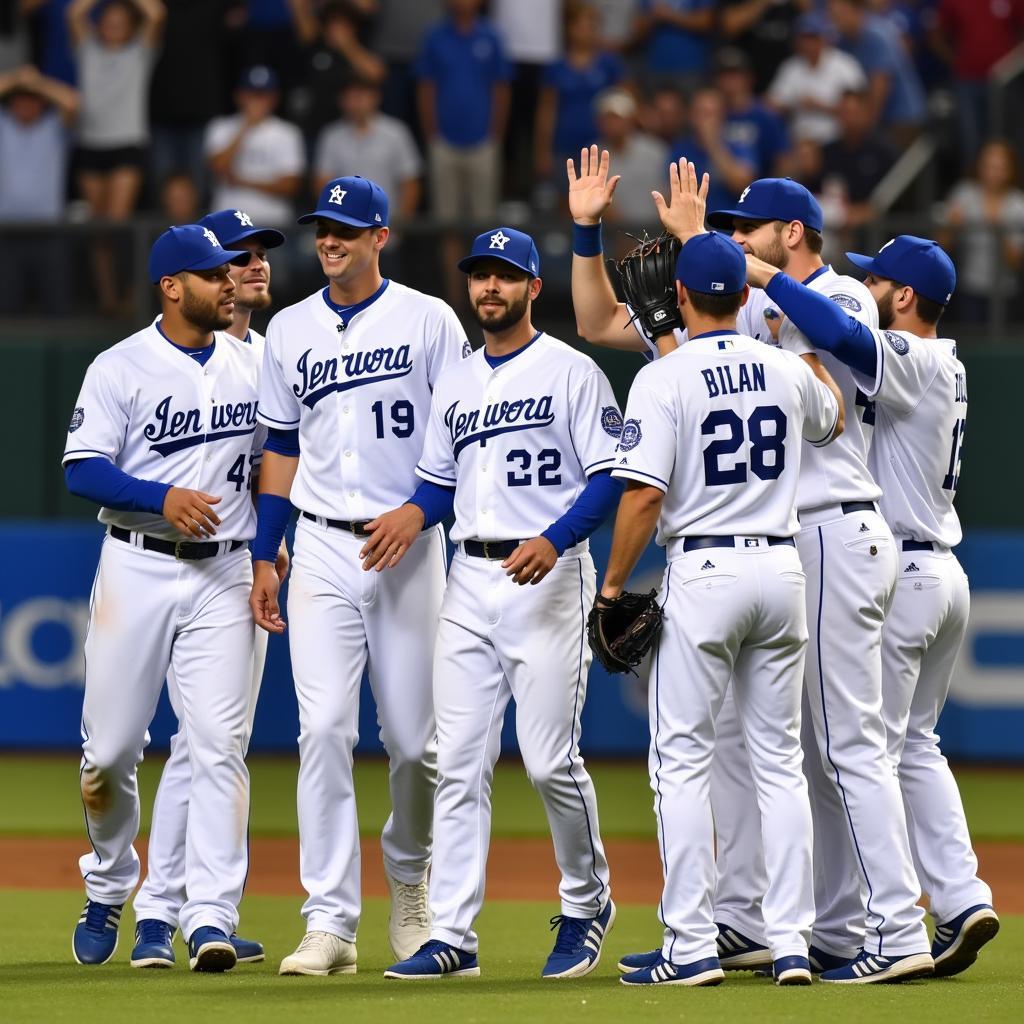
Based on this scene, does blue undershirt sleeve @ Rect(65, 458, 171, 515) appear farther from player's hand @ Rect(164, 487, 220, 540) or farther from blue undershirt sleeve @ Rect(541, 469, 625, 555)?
blue undershirt sleeve @ Rect(541, 469, 625, 555)

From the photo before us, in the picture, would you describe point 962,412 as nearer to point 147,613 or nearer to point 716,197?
point 147,613

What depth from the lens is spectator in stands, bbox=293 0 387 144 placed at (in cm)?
1334

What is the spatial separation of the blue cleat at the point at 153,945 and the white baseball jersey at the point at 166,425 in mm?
1306

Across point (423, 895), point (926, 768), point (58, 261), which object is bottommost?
point (423, 895)

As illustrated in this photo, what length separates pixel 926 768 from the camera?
20.6 ft

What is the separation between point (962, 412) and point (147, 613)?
2809 mm

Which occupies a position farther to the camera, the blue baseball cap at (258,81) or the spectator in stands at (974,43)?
the spectator in stands at (974,43)

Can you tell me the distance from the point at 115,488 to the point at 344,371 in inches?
33.2

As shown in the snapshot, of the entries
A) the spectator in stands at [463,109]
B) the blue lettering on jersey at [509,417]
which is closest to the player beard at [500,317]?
the blue lettering on jersey at [509,417]

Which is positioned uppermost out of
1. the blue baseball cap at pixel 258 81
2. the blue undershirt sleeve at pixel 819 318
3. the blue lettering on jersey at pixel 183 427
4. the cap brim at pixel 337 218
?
the blue baseball cap at pixel 258 81

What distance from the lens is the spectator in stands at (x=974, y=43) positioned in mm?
13828

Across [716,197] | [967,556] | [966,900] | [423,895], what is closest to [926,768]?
[966,900]

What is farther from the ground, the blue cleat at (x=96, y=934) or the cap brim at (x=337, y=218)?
the cap brim at (x=337, y=218)

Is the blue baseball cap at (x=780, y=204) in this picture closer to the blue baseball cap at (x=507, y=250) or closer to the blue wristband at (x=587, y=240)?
the blue wristband at (x=587, y=240)
